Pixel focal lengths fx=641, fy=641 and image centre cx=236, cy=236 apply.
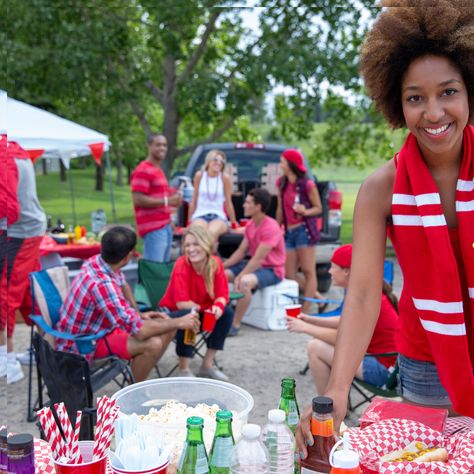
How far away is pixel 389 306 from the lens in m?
3.65

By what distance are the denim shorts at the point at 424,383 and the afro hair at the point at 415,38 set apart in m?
0.71

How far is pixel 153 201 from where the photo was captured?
6281mm

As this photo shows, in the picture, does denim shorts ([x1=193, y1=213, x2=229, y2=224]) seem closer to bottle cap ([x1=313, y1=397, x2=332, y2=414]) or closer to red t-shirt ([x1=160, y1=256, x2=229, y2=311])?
red t-shirt ([x1=160, y1=256, x2=229, y2=311])

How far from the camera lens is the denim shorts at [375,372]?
3580 millimetres

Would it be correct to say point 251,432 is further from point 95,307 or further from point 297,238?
point 297,238

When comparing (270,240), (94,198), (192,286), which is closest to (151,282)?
(192,286)

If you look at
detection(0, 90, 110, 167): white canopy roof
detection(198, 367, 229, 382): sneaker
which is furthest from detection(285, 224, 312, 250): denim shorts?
detection(0, 90, 110, 167): white canopy roof

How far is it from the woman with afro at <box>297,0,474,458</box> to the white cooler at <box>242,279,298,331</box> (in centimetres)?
441

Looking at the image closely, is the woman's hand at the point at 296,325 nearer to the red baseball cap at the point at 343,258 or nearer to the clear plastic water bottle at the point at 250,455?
the red baseball cap at the point at 343,258

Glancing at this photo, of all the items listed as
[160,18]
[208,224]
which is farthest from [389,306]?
[160,18]

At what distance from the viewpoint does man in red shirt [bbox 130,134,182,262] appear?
6250mm

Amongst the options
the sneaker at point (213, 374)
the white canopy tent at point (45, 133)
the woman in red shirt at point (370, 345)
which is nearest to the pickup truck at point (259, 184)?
the white canopy tent at point (45, 133)

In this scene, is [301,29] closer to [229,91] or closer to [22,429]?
[229,91]

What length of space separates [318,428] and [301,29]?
32.4 feet
